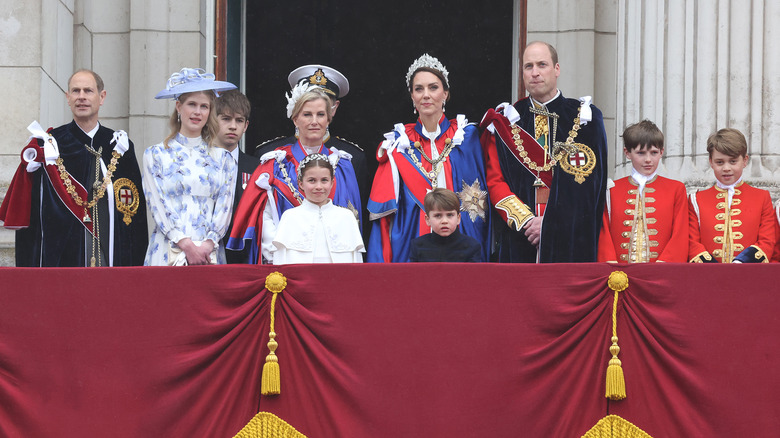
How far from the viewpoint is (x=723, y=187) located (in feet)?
22.4

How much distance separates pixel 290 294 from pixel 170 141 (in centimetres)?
169

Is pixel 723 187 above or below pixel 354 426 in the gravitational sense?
above

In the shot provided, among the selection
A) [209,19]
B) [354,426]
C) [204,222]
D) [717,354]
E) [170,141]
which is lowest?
[354,426]

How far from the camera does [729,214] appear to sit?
22.0 ft

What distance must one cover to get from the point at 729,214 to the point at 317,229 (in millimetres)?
2238

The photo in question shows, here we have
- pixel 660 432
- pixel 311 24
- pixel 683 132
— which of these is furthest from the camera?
pixel 311 24

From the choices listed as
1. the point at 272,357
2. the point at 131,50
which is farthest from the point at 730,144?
the point at 131,50

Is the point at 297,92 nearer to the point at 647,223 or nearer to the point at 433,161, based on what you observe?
the point at 433,161

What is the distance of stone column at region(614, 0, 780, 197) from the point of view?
802cm

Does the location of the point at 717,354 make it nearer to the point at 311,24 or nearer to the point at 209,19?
the point at 209,19

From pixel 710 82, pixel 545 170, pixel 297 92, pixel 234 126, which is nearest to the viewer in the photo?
pixel 545 170

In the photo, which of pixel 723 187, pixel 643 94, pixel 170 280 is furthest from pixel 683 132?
pixel 170 280

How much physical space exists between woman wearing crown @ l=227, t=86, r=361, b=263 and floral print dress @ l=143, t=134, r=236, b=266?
0.41 feet

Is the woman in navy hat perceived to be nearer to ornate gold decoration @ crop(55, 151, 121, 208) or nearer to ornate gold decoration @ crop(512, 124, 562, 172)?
ornate gold decoration @ crop(55, 151, 121, 208)
